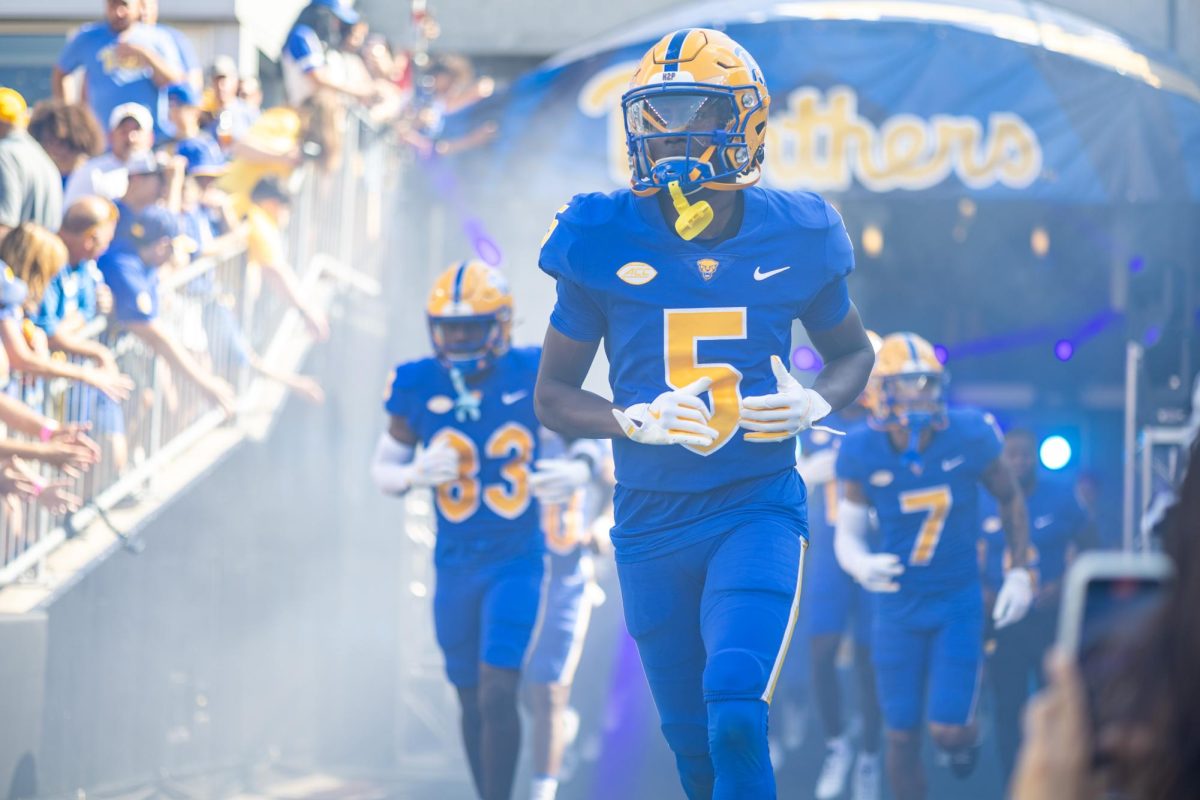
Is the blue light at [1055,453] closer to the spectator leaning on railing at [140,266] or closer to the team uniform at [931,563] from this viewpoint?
the team uniform at [931,563]

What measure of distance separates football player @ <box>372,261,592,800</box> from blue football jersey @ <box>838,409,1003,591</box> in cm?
168

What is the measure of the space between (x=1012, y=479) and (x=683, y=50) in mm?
3735

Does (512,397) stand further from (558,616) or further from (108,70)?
(108,70)

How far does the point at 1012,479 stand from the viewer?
7270 millimetres

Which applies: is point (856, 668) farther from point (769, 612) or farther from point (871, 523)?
point (769, 612)

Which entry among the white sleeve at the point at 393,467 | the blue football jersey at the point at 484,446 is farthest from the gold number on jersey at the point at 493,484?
the white sleeve at the point at 393,467

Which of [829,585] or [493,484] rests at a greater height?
[493,484]

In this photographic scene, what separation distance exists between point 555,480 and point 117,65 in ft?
11.8

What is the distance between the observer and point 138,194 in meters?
7.32

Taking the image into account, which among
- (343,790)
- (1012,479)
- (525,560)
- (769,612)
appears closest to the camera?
(769,612)

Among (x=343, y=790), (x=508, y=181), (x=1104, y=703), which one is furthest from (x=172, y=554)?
(x=1104, y=703)

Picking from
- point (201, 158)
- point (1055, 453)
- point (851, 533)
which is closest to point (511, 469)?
point (851, 533)

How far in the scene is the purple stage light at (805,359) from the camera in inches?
460

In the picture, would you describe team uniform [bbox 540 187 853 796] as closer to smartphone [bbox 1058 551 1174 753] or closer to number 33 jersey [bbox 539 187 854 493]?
number 33 jersey [bbox 539 187 854 493]
